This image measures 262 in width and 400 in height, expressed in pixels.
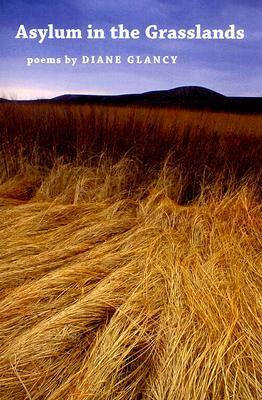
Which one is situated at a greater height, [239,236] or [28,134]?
[28,134]

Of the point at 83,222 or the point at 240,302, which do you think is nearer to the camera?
the point at 240,302

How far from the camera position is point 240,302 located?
4.66 feet

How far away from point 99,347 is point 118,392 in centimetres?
14

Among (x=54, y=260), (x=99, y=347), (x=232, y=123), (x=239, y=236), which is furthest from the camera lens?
(x=232, y=123)

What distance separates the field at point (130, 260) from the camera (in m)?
1.14

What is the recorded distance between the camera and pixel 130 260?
1736mm

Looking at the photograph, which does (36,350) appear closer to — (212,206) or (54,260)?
(54,260)

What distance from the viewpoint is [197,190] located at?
9.09 ft

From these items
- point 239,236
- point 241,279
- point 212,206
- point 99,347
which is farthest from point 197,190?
point 99,347

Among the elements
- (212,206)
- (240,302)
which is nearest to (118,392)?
(240,302)

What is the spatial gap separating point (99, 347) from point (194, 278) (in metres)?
0.49

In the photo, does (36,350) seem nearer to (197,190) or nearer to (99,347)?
(99,347)

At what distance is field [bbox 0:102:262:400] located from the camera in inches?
45.1

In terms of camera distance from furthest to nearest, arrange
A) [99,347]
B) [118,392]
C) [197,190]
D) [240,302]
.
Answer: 1. [197,190]
2. [240,302]
3. [99,347]
4. [118,392]
